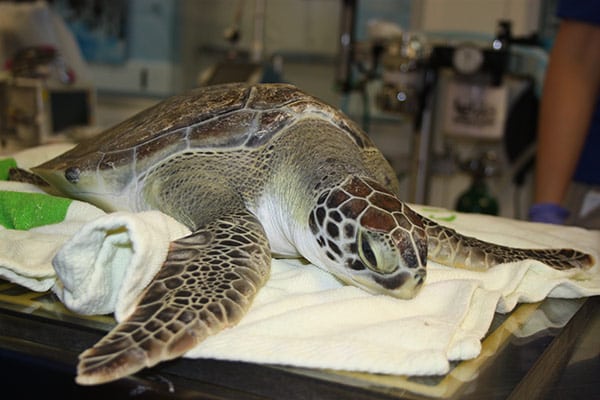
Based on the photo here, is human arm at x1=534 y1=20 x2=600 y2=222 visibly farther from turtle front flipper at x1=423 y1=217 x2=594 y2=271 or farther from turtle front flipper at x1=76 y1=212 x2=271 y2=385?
turtle front flipper at x1=76 y1=212 x2=271 y2=385

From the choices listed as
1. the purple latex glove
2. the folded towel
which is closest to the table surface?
the folded towel

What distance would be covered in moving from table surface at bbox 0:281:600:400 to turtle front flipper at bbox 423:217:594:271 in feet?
0.55

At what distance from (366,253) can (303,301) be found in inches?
4.1

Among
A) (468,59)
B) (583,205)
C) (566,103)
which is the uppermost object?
(468,59)

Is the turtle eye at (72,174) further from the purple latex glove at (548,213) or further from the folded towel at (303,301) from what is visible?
the purple latex glove at (548,213)

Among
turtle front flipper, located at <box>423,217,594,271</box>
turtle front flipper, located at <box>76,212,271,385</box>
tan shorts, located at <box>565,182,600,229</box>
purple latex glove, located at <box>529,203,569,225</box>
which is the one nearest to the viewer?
turtle front flipper, located at <box>76,212,271,385</box>

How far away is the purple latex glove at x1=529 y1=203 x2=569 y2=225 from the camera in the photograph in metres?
1.77

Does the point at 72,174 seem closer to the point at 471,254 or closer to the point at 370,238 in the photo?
the point at 370,238

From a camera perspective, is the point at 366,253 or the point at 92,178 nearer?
the point at 366,253

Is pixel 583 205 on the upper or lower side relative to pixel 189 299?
lower

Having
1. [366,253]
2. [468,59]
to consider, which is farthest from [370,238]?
[468,59]

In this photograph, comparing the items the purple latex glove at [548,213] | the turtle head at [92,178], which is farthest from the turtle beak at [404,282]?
the purple latex glove at [548,213]

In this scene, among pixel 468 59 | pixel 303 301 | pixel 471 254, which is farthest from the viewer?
pixel 468 59

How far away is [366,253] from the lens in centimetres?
78
